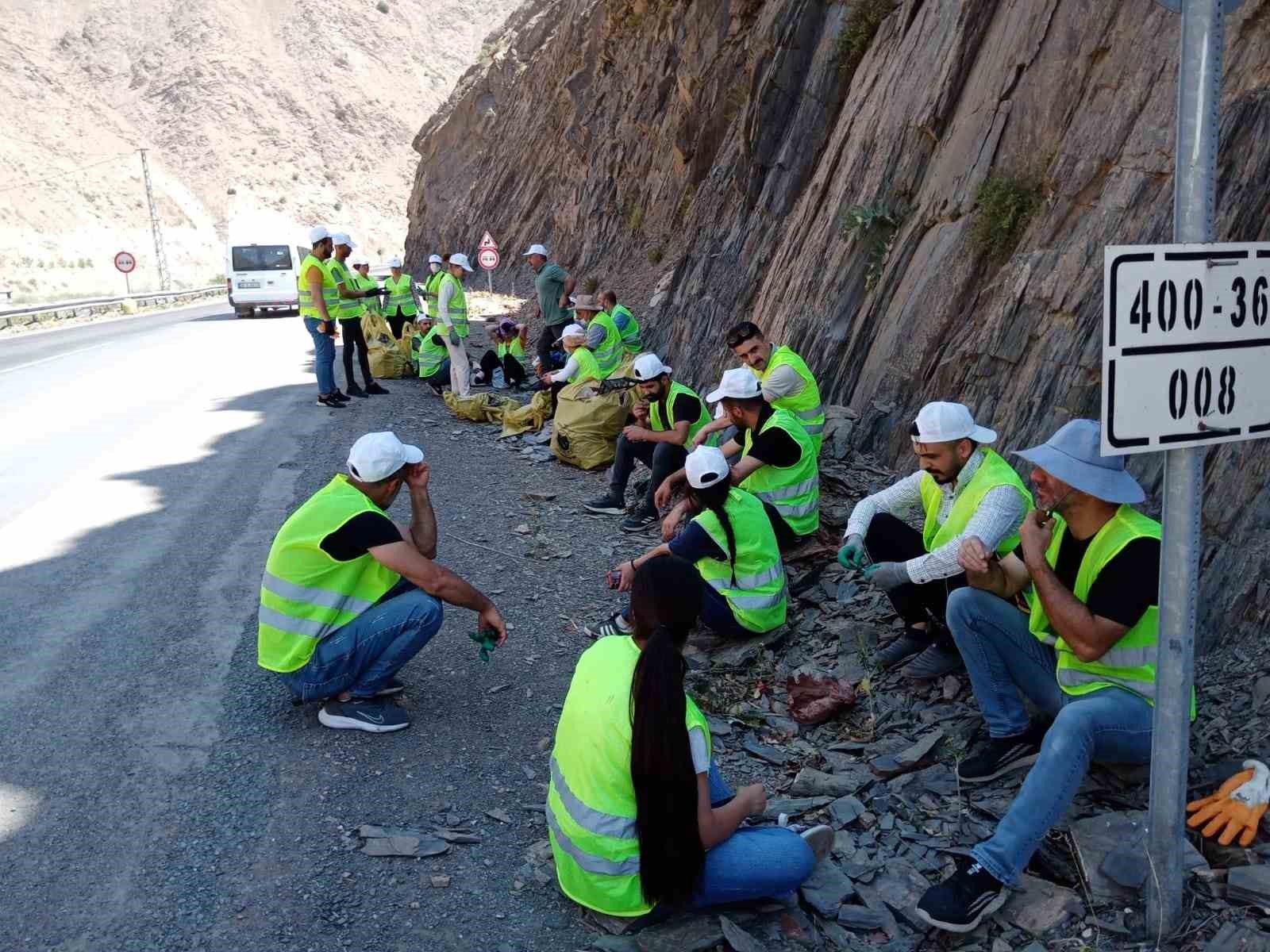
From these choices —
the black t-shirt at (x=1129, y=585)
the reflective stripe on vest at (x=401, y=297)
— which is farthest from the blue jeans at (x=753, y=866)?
the reflective stripe on vest at (x=401, y=297)

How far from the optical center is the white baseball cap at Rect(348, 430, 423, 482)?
4953mm

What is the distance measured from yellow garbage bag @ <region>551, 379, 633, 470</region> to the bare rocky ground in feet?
12.8

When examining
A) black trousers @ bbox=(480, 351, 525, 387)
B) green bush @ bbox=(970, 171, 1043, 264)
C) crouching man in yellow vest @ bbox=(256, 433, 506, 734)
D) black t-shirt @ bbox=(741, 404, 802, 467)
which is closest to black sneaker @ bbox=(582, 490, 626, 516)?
black t-shirt @ bbox=(741, 404, 802, 467)

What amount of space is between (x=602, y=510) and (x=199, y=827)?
17.3 feet

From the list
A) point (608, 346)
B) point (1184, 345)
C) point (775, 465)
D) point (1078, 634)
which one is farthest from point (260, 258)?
point (1184, 345)

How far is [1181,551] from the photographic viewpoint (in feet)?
10.4

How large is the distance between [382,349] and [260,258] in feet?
51.1

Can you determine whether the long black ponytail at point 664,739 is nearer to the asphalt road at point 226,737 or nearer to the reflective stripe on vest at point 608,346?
the asphalt road at point 226,737

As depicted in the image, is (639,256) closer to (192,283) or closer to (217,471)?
(217,471)

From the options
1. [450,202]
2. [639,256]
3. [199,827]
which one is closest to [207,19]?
[450,202]

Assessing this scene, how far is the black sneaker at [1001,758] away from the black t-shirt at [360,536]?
9.02 ft

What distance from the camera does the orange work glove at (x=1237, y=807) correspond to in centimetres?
360

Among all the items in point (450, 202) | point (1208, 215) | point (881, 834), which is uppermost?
point (450, 202)

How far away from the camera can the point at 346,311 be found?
13523 millimetres
